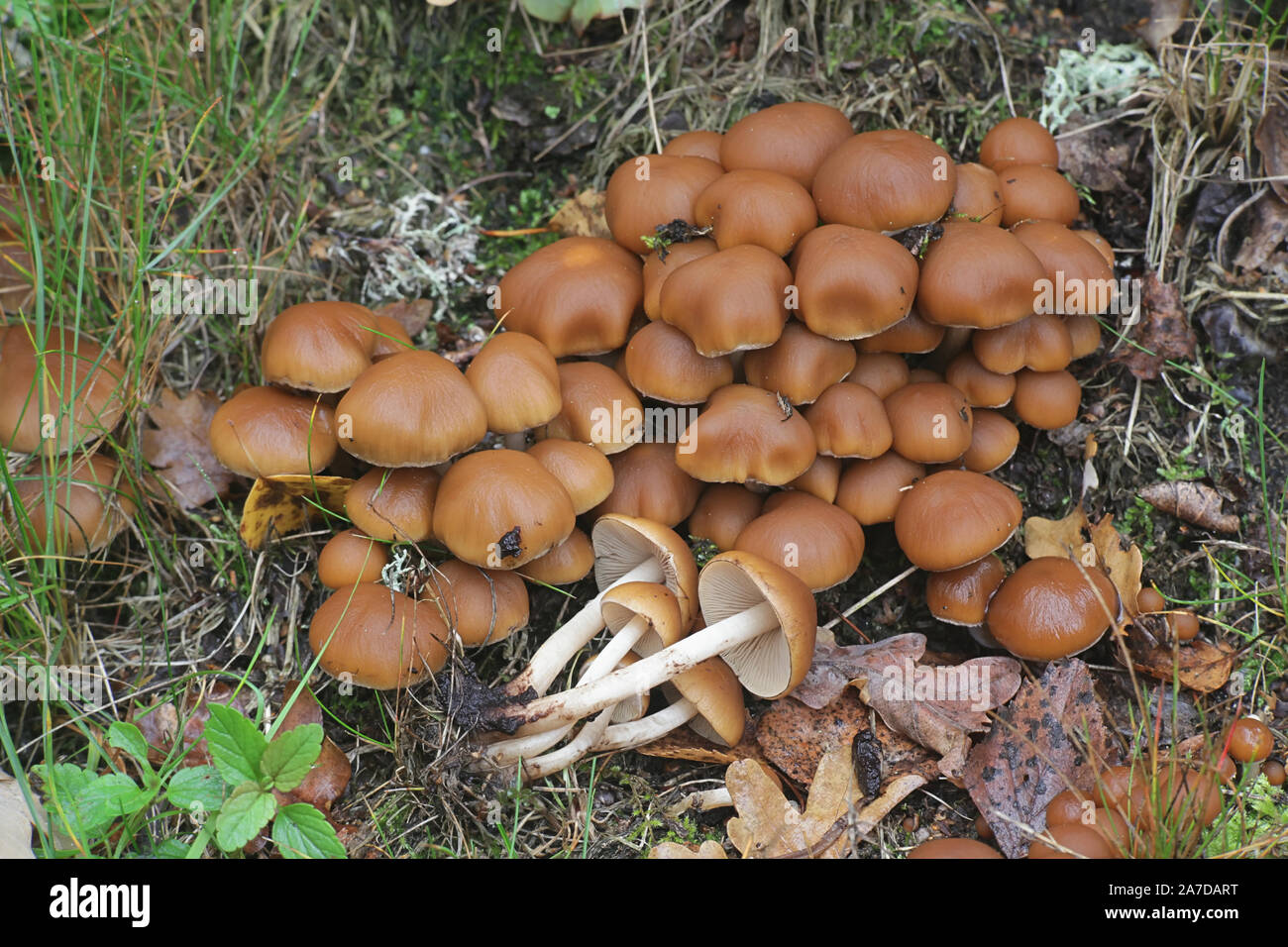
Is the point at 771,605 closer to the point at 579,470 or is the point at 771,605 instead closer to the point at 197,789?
the point at 579,470

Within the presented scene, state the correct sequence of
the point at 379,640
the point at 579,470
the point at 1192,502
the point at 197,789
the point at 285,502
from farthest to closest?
the point at 1192,502 → the point at 285,502 → the point at 579,470 → the point at 379,640 → the point at 197,789

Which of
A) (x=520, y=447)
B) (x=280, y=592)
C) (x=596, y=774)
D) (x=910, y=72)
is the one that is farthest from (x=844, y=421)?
(x=280, y=592)

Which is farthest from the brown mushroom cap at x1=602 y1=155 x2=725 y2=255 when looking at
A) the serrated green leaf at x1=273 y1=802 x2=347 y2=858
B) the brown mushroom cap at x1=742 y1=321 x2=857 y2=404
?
the serrated green leaf at x1=273 y1=802 x2=347 y2=858

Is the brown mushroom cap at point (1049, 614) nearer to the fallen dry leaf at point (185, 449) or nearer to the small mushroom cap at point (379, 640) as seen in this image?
the small mushroom cap at point (379, 640)

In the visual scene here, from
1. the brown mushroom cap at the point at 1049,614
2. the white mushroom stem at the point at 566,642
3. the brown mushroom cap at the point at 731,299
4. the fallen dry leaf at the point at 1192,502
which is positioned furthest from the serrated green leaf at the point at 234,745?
the fallen dry leaf at the point at 1192,502

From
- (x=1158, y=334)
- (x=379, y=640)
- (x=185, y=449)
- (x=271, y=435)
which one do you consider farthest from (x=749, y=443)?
(x=185, y=449)

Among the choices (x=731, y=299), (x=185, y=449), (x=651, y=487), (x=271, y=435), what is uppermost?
(x=731, y=299)
